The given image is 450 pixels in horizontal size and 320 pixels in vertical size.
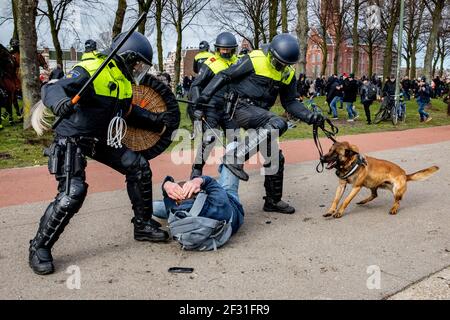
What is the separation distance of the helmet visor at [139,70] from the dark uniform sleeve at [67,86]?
442 millimetres

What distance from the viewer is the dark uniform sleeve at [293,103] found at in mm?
5270

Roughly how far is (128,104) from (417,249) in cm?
278

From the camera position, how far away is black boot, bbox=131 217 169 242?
170 inches

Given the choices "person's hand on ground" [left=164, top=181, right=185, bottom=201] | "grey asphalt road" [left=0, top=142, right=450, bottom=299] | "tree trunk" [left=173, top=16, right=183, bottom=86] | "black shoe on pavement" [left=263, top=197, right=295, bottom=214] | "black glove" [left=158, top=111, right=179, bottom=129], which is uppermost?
"tree trunk" [left=173, top=16, right=183, bottom=86]

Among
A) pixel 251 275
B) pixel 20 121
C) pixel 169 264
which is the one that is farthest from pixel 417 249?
pixel 20 121

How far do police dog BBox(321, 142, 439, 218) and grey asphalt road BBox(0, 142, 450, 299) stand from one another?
0.23 m

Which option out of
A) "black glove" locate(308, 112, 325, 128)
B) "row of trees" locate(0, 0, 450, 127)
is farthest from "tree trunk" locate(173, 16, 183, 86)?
"black glove" locate(308, 112, 325, 128)

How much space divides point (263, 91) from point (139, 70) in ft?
5.19

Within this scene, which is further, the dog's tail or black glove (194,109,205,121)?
the dog's tail

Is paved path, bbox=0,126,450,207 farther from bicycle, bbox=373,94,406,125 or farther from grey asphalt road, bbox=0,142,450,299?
bicycle, bbox=373,94,406,125

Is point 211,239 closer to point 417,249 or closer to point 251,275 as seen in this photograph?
point 251,275

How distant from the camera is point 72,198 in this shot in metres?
3.61

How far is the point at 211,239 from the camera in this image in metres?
4.07
